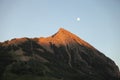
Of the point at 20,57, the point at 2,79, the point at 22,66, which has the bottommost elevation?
the point at 2,79

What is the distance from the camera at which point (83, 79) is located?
621 feet

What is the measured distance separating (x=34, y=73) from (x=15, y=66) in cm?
1614

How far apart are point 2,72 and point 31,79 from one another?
2248 centimetres

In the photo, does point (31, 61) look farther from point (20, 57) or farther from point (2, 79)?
point (2, 79)

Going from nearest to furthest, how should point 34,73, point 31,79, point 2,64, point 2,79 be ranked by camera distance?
point 2,79 < point 31,79 < point 34,73 < point 2,64

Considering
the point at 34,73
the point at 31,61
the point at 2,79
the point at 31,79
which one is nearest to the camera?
the point at 2,79

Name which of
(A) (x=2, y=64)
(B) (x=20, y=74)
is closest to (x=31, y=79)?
(B) (x=20, y=74)

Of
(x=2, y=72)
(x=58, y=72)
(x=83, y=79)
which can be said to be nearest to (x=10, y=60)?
(x=2, y=72)

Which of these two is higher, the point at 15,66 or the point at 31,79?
the point at 15,66

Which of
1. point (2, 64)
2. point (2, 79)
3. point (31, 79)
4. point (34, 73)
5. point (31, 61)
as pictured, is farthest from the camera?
point (31, 61)

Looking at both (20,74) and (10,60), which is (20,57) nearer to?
(10,60)

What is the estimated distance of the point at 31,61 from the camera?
196 m

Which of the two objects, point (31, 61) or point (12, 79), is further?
point (31, 61)

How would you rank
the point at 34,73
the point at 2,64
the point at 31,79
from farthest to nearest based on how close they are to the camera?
1. the point at 2,64
2. the point at 34,73
3. the point at 31,79
